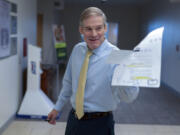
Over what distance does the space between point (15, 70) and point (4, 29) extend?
0.85 metres

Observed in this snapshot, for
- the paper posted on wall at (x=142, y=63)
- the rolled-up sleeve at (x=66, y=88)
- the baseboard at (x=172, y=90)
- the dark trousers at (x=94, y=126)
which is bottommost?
the baseboard at (x=172, y=90)

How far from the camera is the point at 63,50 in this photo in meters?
8.38

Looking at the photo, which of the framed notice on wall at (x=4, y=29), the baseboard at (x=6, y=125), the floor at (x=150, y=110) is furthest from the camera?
the floor at (x=150, y=110)

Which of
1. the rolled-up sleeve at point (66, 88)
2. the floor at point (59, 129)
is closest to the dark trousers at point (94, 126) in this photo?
the rolled-up sleeve at point (66, 88)

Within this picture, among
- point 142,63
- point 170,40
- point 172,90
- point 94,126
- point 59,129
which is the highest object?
point 170,40

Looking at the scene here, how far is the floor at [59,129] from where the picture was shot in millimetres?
3380

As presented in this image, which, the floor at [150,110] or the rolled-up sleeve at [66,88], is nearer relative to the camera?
the rolled-up sleeve at [66,88]

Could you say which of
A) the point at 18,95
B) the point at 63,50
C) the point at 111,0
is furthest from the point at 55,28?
the point at 18,95

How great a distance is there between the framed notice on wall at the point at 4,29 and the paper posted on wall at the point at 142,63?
2.45 metres

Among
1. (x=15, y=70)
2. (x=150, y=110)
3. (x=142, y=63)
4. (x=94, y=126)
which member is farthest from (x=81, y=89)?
(x=150, y=110)

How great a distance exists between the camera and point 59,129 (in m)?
3.50

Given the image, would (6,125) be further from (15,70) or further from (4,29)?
(4,29)

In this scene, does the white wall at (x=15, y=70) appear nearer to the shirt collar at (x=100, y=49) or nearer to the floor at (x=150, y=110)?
the floor at (x=150, y=110)

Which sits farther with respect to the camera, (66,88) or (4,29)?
(4,29)
